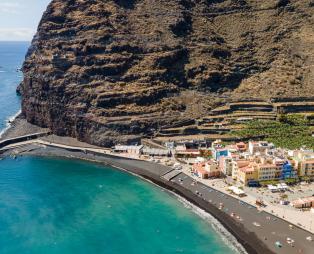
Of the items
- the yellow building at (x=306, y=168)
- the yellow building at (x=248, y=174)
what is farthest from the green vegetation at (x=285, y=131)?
the yellow building at (x=248, y=174)

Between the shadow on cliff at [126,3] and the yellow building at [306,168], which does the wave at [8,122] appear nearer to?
the shadow on cliff at [126,3]

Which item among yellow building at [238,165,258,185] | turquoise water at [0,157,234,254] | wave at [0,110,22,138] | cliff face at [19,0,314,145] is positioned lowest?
turquoise water at [0,157,234,254]

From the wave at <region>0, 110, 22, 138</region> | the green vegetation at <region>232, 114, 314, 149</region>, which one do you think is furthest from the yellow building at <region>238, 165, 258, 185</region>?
the wave at <region>0, 110, 22, 138</region>

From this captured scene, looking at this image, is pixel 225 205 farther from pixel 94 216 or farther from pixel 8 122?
pixel 8 122

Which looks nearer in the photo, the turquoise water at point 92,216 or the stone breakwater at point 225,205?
the stone breakwater at point 225,205

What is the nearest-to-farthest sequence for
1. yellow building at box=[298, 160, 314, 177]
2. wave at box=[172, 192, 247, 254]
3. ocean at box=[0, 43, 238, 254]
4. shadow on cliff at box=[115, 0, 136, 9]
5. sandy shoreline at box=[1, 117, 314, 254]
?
sandy shoreline at box=[1, 117, 314, 254] < wave at box=[172, 192, 247, 254] < ocean at box=[0, 43, 238, 254] < yellow building at box=[298, 160, 314, 177] < shadow on cliff at box=[115, 0, 136, 9]

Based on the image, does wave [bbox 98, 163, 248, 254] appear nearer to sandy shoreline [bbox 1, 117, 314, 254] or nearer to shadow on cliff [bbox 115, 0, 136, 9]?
sandy shoreline [bbox 1, 117, 314, 254]

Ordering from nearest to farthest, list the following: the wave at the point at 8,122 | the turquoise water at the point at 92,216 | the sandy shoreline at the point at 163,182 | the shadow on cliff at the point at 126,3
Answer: the sandy shoreline at the point at 163,182 → the turquoise water at the point at 92,216 → the wave at the point at 8,122 → the shadow on cliff at the point at 126,3
